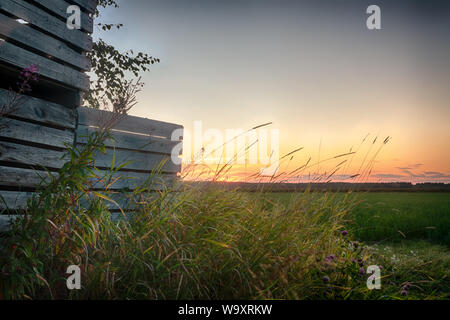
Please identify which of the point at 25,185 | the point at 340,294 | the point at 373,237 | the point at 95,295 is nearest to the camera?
the point at 95,295

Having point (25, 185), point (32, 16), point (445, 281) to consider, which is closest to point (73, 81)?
point (32, 16)

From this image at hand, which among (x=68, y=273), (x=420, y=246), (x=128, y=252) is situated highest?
(x=128, y=252)

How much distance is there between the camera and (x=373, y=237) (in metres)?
7.46

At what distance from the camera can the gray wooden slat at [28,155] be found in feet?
12.4

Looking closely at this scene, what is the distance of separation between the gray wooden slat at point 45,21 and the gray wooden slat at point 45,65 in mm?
405

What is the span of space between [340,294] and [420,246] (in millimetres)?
5156

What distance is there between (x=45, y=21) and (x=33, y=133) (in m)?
1.54

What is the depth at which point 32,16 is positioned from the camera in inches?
164

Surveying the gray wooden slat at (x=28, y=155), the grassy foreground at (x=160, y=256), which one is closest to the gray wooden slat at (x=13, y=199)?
the gray wooden slat at (x=28, y=155)

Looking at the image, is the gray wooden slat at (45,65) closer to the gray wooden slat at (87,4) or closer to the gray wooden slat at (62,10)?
the gray wooden slat at (62,10)

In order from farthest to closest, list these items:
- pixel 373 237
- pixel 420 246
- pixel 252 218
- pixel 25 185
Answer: pixel 373 237 → pixel 420 246 → pixel 25 185 → pixel 252 218

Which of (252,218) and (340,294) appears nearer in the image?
(340,294)
